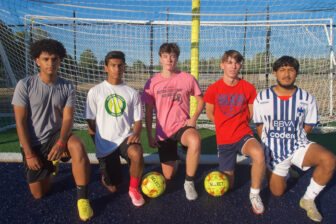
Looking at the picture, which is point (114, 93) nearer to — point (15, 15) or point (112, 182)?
point (112, 182)

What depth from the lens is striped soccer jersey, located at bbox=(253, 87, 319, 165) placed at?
262 centimetres

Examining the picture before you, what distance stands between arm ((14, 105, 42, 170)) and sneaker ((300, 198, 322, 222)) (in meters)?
2.91

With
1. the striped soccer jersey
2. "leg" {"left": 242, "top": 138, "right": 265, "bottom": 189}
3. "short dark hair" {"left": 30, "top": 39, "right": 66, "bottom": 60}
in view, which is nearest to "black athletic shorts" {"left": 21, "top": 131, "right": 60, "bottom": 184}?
"short dark hair" {"left": 30, "top": 39, "right": 66, "bottom": 60}

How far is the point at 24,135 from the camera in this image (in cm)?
248

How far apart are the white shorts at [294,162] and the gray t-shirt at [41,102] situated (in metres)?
2.55

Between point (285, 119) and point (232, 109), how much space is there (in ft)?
2.01

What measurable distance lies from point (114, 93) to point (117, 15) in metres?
3.60

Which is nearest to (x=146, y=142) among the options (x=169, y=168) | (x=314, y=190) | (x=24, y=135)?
(x=169, y=168)

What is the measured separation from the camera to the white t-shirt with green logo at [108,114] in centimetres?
277

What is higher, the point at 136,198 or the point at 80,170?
the point at 80,170

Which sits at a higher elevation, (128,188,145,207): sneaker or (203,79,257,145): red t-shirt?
(203,79,257,145): red t-shirt

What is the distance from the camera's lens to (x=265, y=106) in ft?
8.90

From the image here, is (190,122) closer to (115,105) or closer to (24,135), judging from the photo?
(115,105)

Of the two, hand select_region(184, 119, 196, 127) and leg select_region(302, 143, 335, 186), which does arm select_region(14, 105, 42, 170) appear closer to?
hand select_region(184, 119, 196, 127)
